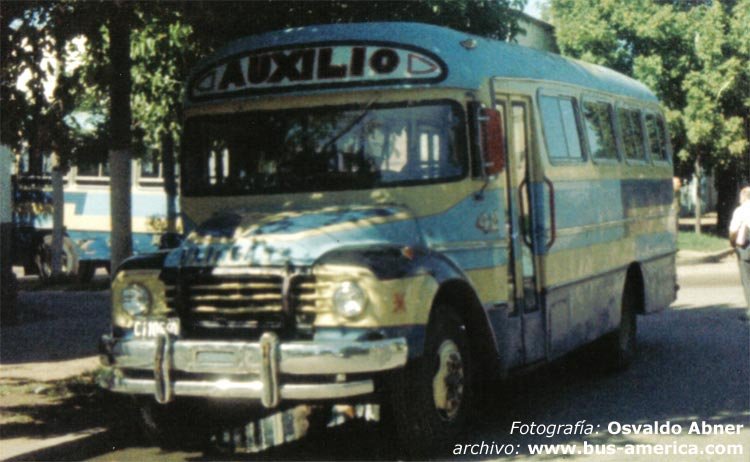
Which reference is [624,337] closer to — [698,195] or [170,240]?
[170,240]

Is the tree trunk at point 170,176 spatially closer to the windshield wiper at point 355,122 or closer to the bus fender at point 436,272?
the windshield wiper at point 355,122

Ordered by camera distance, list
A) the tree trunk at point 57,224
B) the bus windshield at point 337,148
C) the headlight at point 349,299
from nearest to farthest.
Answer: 1. the headlight at point 349,299
2. the bus windshield at point 337,148
3. the tree trunk at point 57,224

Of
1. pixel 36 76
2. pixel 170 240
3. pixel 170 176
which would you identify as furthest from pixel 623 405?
pixel 170 176

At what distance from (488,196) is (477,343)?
40.2 inches

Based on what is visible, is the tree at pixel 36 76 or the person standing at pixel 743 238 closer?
the tree at pixel 36 76

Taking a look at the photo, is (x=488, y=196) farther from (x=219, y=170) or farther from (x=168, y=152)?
(x=168, y=152)

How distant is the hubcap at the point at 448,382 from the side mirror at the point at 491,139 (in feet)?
4.12

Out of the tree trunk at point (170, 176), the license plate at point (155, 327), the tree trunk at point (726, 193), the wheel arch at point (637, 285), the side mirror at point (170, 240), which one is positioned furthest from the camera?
the tree trunk at point (726, 193)

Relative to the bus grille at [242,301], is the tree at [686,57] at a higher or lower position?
higher

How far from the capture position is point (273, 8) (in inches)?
419

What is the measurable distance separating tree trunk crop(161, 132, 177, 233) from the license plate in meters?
9.39

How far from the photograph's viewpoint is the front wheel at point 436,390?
23.6ft

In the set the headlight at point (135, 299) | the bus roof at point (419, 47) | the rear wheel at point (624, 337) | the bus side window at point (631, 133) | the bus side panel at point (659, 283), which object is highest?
the bus roof at point (419, 47)

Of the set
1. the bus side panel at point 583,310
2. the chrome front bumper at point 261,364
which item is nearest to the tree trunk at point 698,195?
the bus side panel at point 583,310
